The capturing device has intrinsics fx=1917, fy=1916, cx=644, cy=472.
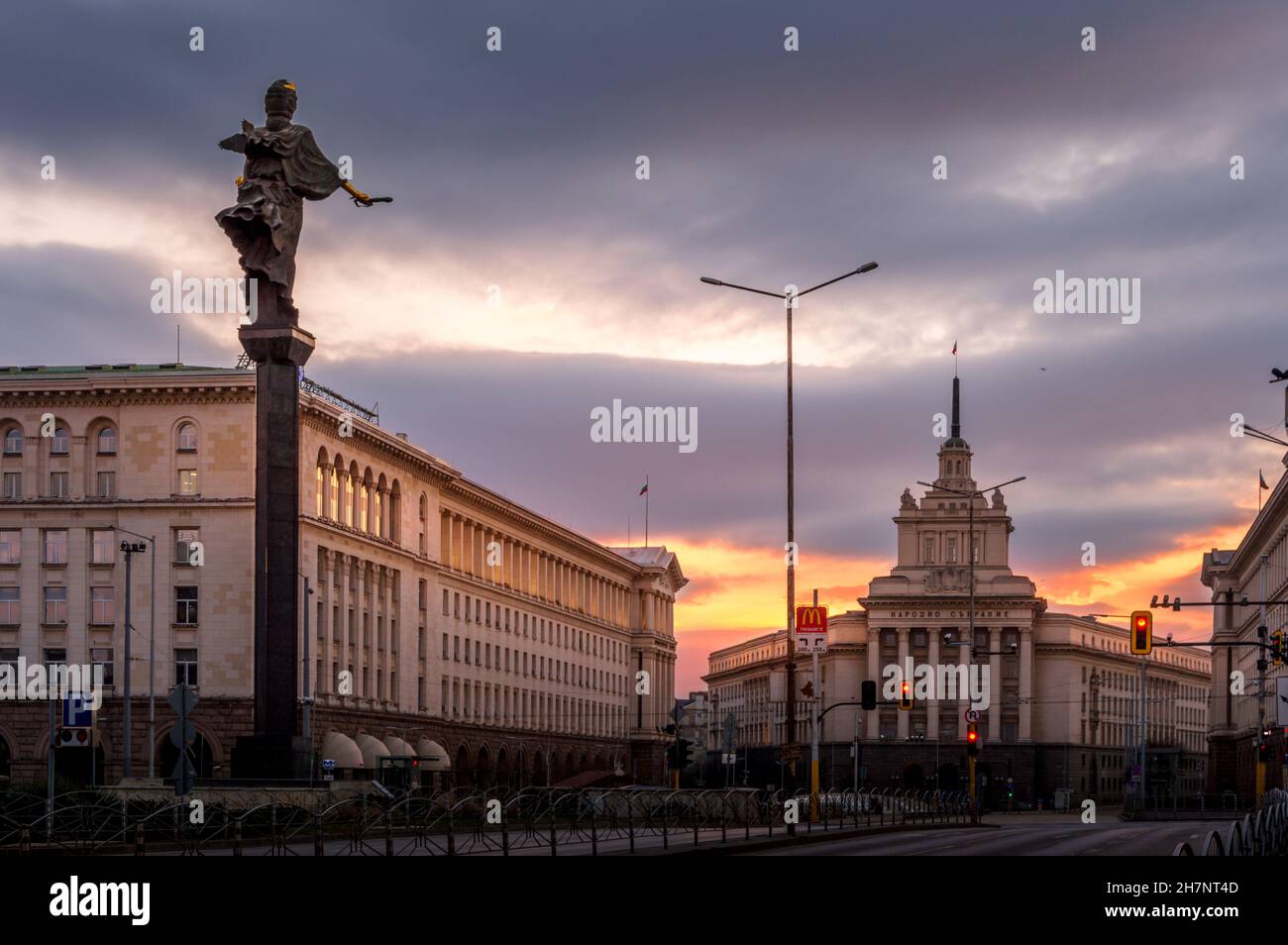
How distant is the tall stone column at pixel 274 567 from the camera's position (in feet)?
158

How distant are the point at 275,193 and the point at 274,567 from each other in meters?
9.70

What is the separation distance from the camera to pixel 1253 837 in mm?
26562

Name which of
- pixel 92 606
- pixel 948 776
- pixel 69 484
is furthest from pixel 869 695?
pixel 948 776

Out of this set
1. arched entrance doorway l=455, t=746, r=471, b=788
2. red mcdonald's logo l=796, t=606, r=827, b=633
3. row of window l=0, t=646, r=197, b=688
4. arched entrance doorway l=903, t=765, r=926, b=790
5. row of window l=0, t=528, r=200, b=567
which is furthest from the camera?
arched entrance doorway l=903, t=765, r=926, b=790

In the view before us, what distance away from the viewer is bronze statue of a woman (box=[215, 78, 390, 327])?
49.2 meters

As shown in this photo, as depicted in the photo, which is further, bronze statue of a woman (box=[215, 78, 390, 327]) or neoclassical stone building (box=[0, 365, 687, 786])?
neoclassical stone building (box=[0, 365, 687, 786])

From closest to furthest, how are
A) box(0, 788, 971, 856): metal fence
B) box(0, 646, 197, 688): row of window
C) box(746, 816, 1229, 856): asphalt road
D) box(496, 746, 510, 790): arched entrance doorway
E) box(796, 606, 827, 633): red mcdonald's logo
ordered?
box(0, 788, 971, 856): metal fence < box(746, 816, 1229, 856): asphalt road < box(796, 606, 827, 633): red mcdonald's logo < box(0, 646, 197, 688): row of window < box(496, 746, 510, 790): arched entrance doorway

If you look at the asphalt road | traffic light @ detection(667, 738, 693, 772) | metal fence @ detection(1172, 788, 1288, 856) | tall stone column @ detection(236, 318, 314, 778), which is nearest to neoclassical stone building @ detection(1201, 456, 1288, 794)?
the asphalt road

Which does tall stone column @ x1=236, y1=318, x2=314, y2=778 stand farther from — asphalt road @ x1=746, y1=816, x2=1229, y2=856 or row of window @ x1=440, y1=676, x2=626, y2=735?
row of window @ x1=440, y1=676, x2=626, y2=735

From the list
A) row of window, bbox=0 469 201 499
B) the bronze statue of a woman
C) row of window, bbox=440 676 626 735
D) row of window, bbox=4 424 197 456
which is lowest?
row of window, bbox=440 676 626 735

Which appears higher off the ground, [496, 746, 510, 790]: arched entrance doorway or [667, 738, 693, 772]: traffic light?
[667, 738, 693, 772]: traffic light

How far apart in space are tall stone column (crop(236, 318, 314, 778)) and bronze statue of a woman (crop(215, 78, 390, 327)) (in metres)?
0.88
